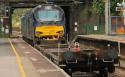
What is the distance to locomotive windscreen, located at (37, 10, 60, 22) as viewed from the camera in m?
40.2

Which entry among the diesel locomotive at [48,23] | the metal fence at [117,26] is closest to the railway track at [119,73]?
the diesel locomotive at [48,23]

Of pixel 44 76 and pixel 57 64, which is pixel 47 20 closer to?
pixel 57 64

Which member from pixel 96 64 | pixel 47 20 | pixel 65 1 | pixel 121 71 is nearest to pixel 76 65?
pixel 96 64

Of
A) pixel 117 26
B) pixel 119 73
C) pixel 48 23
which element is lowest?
pixel 119 73

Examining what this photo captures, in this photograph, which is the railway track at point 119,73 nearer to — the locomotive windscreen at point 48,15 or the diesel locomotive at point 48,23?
the diesel locomotive at point 48,23

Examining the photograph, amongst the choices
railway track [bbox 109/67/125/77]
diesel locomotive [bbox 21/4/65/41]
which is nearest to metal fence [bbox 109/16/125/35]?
diesel locomotive [bbox 21/4/65/41]

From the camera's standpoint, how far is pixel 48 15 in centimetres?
4041

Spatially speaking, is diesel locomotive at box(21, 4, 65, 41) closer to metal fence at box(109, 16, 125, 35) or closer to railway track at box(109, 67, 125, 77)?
metal fence at box(109, 16, 125, 35)

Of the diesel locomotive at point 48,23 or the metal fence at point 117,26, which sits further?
the metal fence at point 117,26

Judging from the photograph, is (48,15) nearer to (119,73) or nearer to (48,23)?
(48,23)

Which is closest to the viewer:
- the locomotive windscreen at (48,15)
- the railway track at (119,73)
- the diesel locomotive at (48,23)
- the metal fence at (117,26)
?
the railway track at (119,73)

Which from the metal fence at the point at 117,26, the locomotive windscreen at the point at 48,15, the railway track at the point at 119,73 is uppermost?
the locomotive windscreen at the point at 48,15

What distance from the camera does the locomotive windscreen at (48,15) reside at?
40250mm

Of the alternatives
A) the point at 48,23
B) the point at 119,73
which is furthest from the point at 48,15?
the point at 119,73
